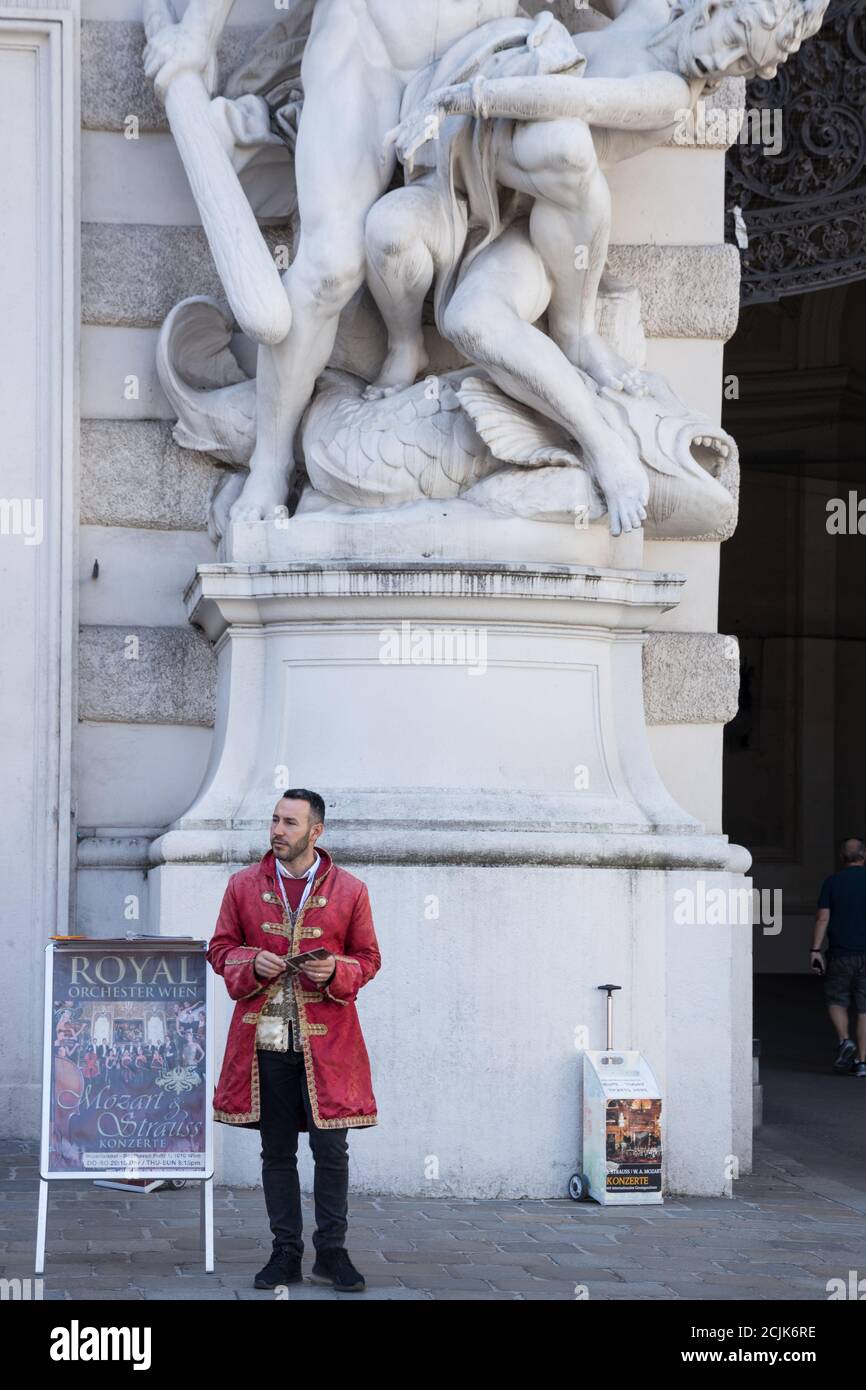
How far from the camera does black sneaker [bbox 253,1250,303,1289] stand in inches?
241

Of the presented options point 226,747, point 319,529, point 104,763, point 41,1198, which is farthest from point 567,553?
point 41,1198

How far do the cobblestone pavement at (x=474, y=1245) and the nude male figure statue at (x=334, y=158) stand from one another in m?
2.78

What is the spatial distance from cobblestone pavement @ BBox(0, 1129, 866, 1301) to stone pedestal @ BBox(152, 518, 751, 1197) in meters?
0.33

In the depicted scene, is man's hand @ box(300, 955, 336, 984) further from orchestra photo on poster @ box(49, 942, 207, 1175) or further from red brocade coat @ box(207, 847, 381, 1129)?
orchestra photo on poster @ box(49, 942, 207, 1175)

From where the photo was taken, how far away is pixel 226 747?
27.8ft

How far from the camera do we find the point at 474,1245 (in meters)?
6.89

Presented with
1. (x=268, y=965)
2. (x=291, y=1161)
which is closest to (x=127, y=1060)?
(x=291, y=1161)

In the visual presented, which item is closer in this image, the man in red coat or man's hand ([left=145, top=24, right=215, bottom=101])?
the man in red coat

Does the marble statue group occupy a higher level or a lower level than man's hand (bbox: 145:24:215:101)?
lower

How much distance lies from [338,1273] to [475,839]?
2203mm

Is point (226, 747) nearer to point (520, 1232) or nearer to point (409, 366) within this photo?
point (409, 366)

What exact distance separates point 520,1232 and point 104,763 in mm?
2933

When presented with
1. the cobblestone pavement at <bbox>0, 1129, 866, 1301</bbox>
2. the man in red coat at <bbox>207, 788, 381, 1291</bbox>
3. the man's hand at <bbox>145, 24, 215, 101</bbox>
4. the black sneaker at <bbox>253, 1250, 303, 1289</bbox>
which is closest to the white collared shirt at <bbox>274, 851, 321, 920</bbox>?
the man in red coat at <bbox>207, 788, 381, 1291</bbox>

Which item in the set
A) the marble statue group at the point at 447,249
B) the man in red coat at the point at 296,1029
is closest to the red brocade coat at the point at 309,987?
the man in red coat at the point at 296,1029
